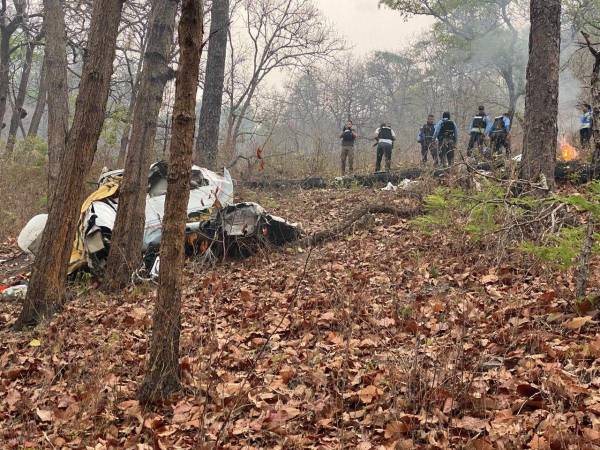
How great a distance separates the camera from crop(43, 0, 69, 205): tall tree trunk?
35.9ft

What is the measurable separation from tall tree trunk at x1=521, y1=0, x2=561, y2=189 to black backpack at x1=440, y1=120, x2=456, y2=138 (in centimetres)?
657

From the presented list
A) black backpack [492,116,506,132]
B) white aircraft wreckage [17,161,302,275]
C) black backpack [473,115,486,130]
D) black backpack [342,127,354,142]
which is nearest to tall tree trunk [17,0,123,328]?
white aircraft wreckage [17,161,302,275]

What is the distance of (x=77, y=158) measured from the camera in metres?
6.39

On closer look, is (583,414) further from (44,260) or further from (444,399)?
(44,260)

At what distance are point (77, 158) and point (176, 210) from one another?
10.3 ft

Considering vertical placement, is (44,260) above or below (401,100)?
below

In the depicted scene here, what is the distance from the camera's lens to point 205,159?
13.4 metres

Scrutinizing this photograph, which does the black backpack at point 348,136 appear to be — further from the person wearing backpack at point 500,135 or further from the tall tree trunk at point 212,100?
the person wearing backpack at point 500,135

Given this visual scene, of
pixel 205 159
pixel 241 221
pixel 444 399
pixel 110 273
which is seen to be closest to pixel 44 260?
pixel 110 273

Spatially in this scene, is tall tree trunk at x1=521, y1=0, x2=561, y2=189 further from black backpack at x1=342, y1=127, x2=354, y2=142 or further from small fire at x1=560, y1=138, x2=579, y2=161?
black backpack at x1=342, y1=127, x2=354, y2=142

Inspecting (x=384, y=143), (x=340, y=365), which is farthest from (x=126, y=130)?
(x=340, y=365)

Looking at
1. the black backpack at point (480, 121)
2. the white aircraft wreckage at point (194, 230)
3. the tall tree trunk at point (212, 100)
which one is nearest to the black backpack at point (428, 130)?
the black backpack at point (480, 121)

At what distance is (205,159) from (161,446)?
10.5m

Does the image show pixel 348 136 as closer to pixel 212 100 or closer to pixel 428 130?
pixel 428 130
